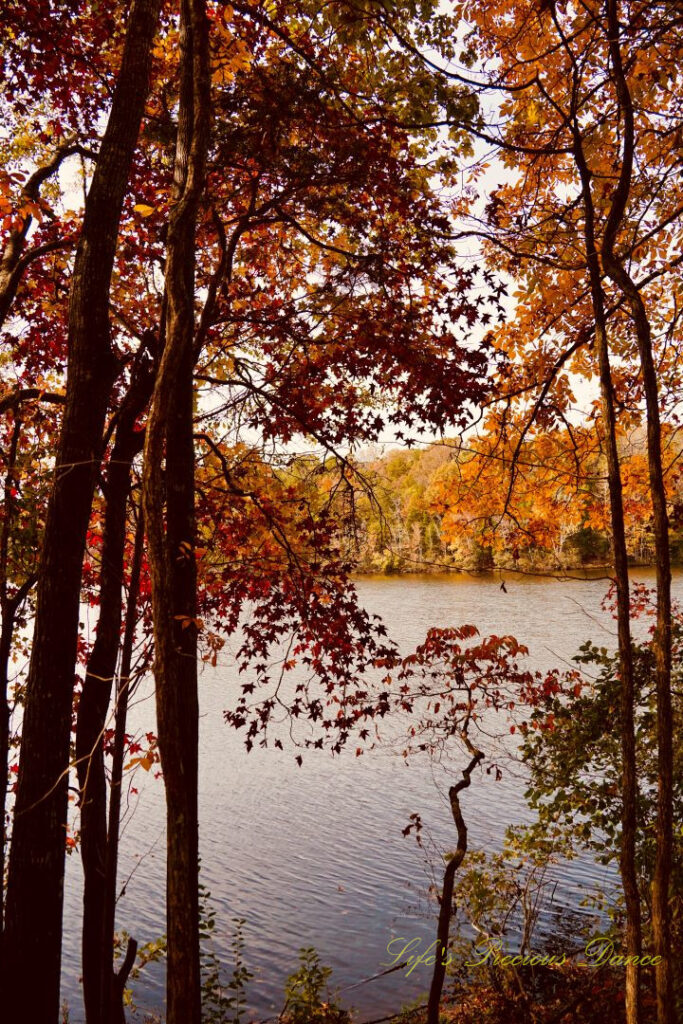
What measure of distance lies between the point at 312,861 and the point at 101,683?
7.33 m

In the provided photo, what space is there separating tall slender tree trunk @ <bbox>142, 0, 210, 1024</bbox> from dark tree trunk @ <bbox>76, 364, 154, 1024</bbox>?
77.0 inches

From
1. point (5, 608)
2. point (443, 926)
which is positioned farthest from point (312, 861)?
point (5, 608)

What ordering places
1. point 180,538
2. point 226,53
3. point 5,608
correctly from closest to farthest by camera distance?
point 180,538 < point 226,53 < point 5,608

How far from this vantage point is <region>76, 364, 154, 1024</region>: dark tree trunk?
5.06m

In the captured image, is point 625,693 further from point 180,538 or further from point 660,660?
point 180,538

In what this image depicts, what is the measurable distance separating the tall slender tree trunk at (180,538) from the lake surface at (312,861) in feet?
11.7

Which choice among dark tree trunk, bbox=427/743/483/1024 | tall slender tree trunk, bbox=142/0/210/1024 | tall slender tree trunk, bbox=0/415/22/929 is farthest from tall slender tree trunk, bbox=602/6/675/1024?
tall slender tree trunk, bbox=0/415/22/929

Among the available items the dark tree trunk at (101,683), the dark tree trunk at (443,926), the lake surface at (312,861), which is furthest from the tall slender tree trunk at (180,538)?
the dark tree trunk at (443,926)

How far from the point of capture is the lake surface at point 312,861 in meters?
8.52

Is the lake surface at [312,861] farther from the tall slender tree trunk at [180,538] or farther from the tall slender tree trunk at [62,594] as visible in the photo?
the tall slender tree trunk at [180,538]

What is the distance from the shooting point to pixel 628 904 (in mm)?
3848

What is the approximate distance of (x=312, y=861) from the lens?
430 inches

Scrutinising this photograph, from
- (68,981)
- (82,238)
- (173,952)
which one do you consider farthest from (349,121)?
(68,981)

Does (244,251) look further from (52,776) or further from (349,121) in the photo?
(52,776)
